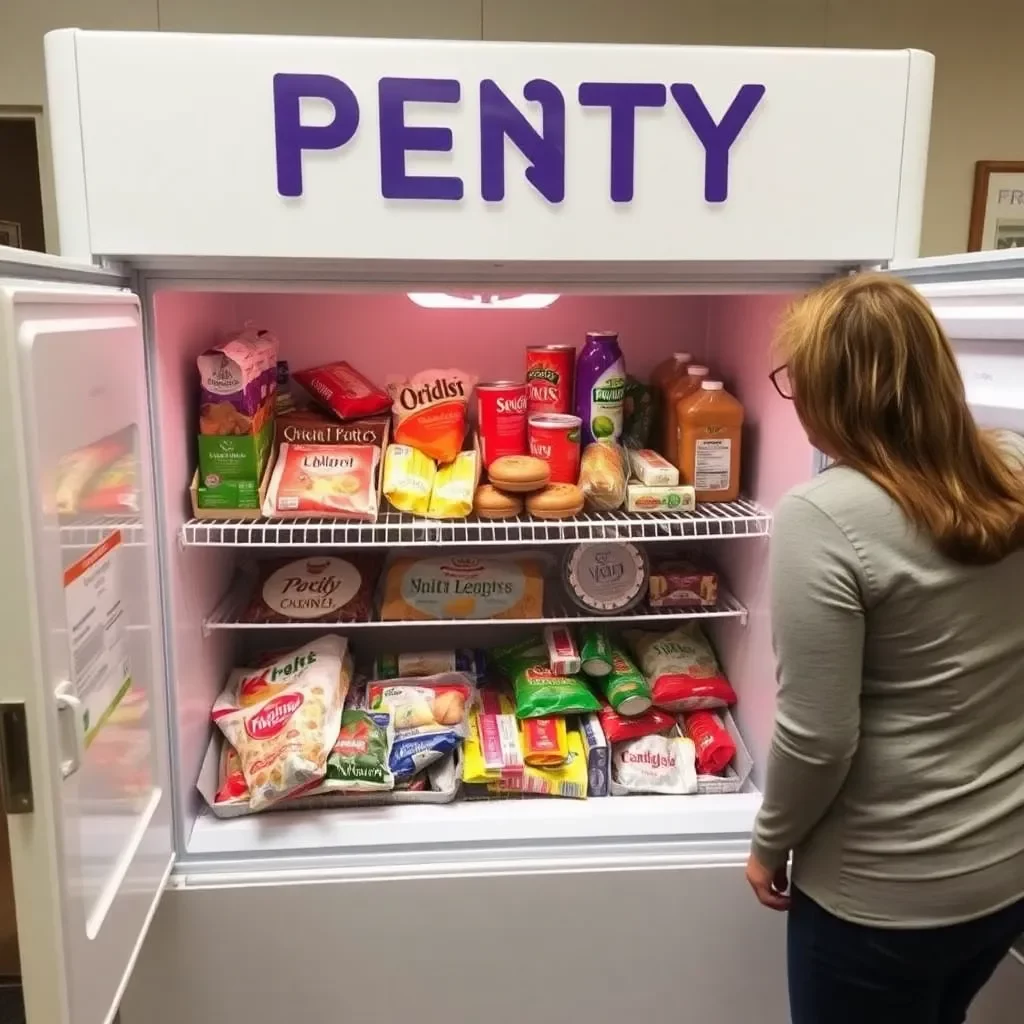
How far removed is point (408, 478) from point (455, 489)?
8 cm

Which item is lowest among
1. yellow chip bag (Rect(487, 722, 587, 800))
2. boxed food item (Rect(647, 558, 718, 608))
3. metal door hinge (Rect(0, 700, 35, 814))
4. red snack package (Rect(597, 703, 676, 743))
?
yellow chip bag (Rect(487, 722, 587, 800))

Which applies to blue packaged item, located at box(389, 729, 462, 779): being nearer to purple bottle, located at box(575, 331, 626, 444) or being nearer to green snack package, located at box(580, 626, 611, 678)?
green snack package, located at box(580, 626, 611, 678)

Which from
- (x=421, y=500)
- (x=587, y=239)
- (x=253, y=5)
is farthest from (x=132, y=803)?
(x=253, y=5)

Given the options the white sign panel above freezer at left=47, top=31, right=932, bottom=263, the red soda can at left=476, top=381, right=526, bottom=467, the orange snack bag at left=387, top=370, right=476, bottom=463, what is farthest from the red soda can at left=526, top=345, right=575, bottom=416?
the white sign panel above freezer at left=47, top=31, right=932, bottom=263

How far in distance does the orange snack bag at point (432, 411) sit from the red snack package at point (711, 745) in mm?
606

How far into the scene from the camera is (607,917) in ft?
4.16

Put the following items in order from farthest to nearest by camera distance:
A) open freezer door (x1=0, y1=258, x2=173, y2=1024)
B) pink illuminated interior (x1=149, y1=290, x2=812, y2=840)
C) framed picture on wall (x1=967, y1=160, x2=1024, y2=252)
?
framed picture on wall (x1=967, y1=160, x2=1024, y2=252)
pink illuminated interior (x1=149, y1=290, x2=812, y2=840)
open freezer door (x1=0, y1=258, x2=173, y2=1024)

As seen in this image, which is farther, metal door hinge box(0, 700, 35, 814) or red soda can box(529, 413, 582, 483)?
red soda can box(529, 413, 582, 483)

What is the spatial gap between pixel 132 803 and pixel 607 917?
A: 65cm

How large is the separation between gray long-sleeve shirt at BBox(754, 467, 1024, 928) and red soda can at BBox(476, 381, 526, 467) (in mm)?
648

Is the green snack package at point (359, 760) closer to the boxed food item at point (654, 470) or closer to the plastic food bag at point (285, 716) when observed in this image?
the plastic food bag at point (285, 716)

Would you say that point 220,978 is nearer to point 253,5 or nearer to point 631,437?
point 631,437

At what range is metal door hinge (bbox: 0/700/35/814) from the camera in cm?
75

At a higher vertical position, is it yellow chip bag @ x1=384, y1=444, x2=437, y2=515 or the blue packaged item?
yellow chip bag @ x1=384, y1=444, x2=437, y2=515
